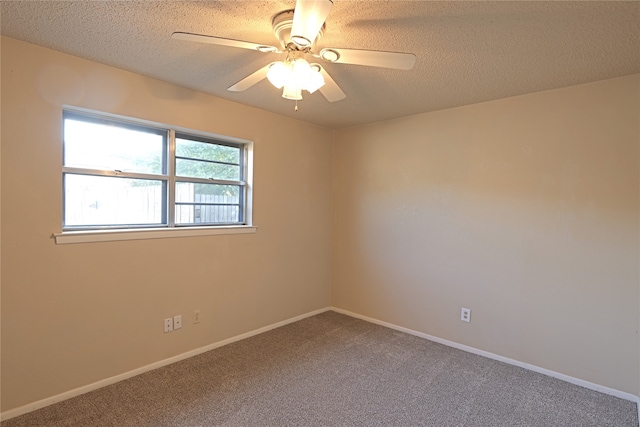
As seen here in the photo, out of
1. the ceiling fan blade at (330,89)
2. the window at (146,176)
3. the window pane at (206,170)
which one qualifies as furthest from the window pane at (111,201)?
the ceiling fan blade at (330,89)

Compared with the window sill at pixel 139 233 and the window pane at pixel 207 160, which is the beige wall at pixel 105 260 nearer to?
the window sill at pixel 139 233

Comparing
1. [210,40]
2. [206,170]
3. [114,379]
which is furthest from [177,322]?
[210,40]

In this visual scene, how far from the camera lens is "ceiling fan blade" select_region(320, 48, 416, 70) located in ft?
4.95

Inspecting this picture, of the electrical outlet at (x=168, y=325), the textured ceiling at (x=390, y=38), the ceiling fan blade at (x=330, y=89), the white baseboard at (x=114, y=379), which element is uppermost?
the textured ceiling at (x=390, y=38)

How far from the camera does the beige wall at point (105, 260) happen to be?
77.4 inches

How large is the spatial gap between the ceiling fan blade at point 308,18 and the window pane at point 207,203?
1.86 m

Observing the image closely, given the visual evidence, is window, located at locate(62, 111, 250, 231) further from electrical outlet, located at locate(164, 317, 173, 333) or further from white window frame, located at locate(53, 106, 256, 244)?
electrical outlet, located at locate(164, 317, 173, 333)

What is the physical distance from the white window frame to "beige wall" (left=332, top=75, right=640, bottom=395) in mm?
1321

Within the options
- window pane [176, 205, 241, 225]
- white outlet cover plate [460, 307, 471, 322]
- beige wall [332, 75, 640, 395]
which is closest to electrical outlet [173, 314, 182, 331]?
window pane [176, 205, 241, 225]

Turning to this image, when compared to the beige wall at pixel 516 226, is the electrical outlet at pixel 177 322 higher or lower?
lower

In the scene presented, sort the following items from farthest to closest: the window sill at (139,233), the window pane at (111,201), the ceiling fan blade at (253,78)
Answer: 1. the window pane at (111,201)
2. the window sill at (139,233)
3. the ceiling fan blade at (253,78)

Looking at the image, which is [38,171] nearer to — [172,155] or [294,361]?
[172,155]

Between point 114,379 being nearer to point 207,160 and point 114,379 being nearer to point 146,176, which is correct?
point 146,176

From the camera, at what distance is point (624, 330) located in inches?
91.0
